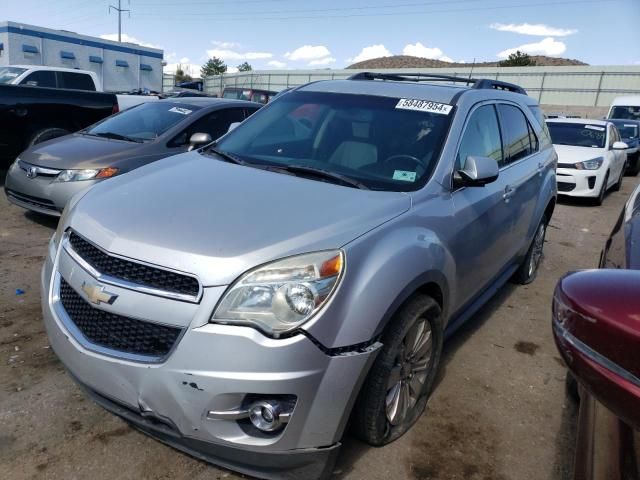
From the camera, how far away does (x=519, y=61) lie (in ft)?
192

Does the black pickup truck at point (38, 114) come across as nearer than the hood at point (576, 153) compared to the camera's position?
Yes

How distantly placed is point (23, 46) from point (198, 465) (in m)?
40.0

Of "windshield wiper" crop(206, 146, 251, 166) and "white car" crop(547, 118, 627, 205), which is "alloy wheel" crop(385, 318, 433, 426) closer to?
"windshield wiper" crop(206, 146, 251, 166)

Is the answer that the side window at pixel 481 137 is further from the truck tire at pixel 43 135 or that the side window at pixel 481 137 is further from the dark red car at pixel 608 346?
the truck tire at pixel 43 135

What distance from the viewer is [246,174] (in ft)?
9.84

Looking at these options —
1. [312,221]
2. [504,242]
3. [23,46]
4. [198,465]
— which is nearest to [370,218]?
[312,221]

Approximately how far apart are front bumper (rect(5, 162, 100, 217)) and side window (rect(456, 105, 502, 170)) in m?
3.81

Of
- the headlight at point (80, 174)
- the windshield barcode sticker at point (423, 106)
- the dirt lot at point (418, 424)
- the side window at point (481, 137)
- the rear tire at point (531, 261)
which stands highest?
the windshield barcode sticker at point (423, 106)

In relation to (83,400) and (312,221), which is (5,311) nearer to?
(83,400)

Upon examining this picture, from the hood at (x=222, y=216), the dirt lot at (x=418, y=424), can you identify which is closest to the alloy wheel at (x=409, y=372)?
the dirt lot at (x=418, y=424)

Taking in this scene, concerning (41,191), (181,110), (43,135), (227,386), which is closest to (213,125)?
(181,110)

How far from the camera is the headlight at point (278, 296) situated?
2.01m

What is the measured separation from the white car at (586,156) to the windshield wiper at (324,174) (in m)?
8.10

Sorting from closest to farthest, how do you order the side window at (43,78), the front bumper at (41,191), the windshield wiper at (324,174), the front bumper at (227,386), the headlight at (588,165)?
the front bumper at (227,386), the windshield wiper at (324,174), the front bumper at (41,191), the headlight at (588,165), the side window at (43,78)
